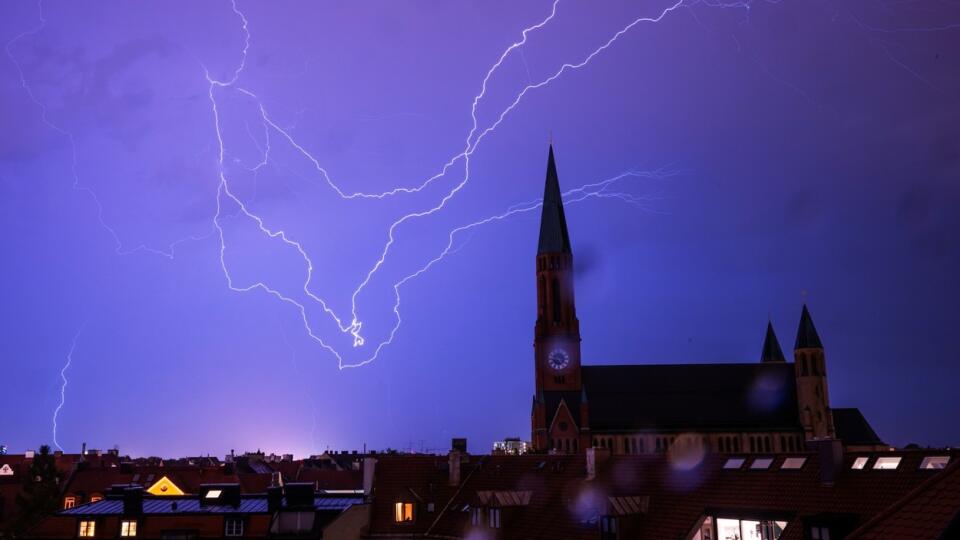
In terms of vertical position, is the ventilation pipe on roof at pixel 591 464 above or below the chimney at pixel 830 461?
above

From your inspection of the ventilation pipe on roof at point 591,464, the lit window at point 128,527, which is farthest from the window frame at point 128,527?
the ventilation pipe on roof at point 591,464

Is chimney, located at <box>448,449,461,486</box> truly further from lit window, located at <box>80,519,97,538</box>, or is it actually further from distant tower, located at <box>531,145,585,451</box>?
distant tower, located at <box>531,145,585,451</box>

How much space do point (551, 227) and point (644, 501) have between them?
75602mm

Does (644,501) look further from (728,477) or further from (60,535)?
(60,535)

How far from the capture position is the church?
94188mm

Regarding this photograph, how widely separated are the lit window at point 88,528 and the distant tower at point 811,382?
71236 mm

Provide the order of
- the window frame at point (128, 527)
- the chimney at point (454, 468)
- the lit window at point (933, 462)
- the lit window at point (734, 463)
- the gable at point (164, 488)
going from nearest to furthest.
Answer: the lit window at point (933, 462) → the lit window at point (734, 463) → the chimney at point (454, 468) → the window frame at point (128, 527) → the gable at point (164, 488)

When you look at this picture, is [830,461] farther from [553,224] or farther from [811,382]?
[553,224]

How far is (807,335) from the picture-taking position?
97.1 metres

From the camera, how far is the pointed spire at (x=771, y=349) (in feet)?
367

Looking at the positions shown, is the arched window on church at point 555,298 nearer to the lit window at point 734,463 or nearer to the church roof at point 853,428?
the church roof at point 853,428

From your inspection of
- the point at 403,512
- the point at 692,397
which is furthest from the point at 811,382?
the point at 403,512

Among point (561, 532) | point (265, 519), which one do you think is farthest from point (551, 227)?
point (561, 532)

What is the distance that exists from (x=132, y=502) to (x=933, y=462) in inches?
1449
